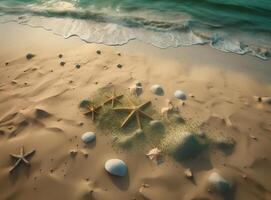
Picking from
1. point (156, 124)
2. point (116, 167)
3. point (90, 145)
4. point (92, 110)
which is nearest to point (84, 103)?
point (92, 110)

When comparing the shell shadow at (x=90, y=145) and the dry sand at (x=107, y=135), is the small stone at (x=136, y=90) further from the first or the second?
the shell shadow at (x=90, y=145)

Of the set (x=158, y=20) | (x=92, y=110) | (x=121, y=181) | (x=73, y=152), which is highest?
(x=158, y=20)

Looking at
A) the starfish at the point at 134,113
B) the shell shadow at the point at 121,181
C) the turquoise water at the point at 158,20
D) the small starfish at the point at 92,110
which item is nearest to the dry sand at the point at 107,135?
the shell shadow at the point at 121,181

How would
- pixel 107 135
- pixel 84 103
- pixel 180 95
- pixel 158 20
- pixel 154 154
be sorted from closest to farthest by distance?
pixel 154 154
pixel 107 135
pixel 84 103
pixel 180 95
pixel 158 20

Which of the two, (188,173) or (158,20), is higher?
(158,20)

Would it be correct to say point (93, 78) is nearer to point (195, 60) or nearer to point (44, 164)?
point (44, 164)

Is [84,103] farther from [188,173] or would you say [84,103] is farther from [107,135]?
[188,173]
